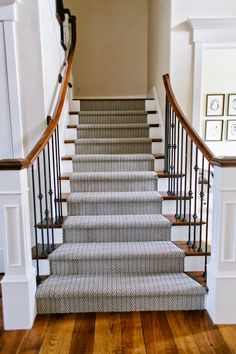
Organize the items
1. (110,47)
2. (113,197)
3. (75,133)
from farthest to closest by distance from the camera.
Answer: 1. (110,47)
2. (75,133)
3. (113,197)

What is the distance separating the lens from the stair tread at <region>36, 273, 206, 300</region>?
2.08 metres

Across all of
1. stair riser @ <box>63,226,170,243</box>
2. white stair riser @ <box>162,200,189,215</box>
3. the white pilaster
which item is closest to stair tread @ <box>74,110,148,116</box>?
white stair riser @ <box>162,200,189,215</box>

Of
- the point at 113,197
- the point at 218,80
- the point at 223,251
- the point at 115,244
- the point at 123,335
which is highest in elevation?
the point at 218,80

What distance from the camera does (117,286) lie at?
2127 millimetres

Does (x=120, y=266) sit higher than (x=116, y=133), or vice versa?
(x=116, y=133)

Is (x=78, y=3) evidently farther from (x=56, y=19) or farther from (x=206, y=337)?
(x=206, y=337)

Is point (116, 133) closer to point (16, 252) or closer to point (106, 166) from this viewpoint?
point (106, 166)

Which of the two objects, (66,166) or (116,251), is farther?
(66,166)

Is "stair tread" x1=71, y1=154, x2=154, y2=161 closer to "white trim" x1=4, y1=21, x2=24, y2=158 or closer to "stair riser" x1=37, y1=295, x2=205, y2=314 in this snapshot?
"white trim" x1=4, y1=21, x2=24, y2=158

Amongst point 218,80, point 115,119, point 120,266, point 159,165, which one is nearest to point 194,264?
point 120,266

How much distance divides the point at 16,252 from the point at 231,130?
4737 millimetres

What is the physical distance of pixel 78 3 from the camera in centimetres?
529

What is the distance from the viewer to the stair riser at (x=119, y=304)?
2.10 m

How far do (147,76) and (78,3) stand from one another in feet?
5.79
